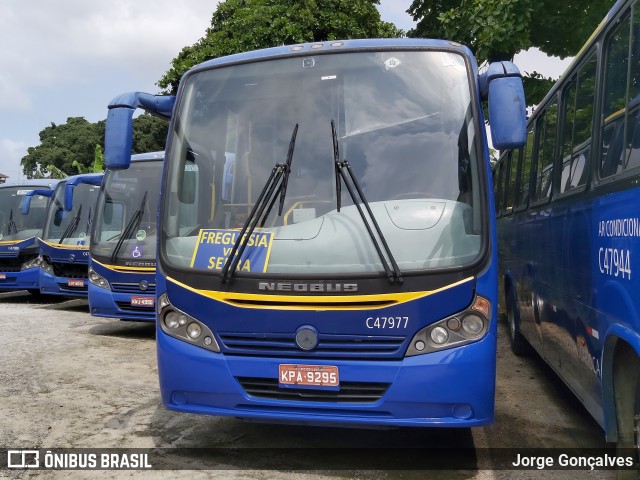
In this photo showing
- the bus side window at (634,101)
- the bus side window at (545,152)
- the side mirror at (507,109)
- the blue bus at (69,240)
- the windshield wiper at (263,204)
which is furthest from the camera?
the blue bus at (69,240)

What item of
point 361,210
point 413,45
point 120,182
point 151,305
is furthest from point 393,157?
point 120,182

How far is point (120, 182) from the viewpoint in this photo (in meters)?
10.8

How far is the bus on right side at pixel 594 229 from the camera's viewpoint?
392 cm

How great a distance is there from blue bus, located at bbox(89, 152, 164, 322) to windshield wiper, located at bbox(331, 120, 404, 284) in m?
5.70

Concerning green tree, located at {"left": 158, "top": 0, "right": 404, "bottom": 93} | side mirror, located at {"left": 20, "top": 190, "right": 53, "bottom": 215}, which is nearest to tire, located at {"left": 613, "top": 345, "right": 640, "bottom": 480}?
side mirror, located at {"left": 20, "top": 190, "right": 53, "bottom": 215}

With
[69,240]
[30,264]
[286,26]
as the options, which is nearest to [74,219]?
[69,240]

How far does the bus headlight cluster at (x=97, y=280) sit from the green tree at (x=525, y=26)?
284 inches

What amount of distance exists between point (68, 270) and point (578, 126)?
9942 mm

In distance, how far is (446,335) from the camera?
436 cm

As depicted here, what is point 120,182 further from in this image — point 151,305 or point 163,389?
point 163,389

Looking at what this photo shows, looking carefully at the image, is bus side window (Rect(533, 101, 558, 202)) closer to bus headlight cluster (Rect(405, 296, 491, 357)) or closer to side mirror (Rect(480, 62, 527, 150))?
side mirror (Rect(480, 62, 527, 150))

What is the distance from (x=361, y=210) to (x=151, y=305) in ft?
20.7

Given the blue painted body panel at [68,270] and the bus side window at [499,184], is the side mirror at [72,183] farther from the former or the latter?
the bus side window at [499,184]

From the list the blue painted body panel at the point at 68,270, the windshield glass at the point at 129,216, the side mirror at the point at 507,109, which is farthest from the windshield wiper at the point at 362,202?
the blue painted body panel at the point at 68,270
